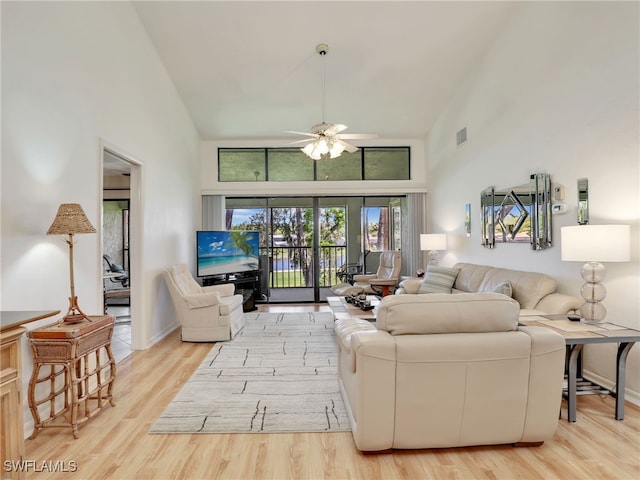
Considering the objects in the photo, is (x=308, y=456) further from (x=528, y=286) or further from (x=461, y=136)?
(x=461, y=136)

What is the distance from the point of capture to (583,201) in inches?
121

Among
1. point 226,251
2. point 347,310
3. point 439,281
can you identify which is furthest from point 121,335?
point 439,281

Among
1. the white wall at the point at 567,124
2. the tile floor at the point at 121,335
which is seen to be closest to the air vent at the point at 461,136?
the white wall at the point at 567,124

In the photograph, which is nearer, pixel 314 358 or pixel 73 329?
pixel 73 329

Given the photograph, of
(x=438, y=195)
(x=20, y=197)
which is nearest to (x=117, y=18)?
(x=20, y=197)

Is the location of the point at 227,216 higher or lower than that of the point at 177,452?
higher

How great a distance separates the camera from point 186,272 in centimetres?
499

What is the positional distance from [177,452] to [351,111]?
208 inches

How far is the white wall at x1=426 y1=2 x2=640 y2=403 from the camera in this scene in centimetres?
267

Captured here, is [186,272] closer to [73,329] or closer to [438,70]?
[73,329]

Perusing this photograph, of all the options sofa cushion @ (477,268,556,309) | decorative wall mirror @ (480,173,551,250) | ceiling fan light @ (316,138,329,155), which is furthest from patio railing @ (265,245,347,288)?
sofa cushion @ (477,268,556,309)

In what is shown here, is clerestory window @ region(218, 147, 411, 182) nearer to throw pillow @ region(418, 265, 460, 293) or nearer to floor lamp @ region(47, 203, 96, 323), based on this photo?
throw pillow @ region(418, 265, 460, 293)

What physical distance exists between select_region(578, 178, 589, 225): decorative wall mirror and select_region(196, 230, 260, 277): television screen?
4.90 m

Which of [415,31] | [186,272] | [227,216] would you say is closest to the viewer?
[415,31]
